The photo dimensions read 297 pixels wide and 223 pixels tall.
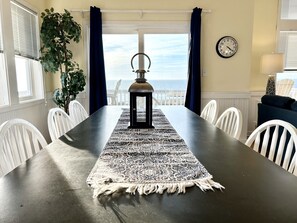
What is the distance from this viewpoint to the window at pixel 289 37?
15.8 feet

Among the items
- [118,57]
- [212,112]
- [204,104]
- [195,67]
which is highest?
[118,57]

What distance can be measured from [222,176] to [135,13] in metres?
3.72

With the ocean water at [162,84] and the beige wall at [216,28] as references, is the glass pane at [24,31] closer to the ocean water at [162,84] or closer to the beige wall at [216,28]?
the beige wall at [216,28]

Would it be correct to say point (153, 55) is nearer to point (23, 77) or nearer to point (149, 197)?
point (23, 77)

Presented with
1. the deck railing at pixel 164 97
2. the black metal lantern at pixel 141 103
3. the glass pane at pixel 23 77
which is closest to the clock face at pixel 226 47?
the deck railing at pixel 164 97

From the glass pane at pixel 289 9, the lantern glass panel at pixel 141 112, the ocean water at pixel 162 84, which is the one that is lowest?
the lantern glass panel at pixel 141 112

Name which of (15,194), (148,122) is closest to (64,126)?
(148,122)

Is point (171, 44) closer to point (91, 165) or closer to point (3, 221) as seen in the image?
point (91, 165)

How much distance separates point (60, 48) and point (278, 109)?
3.20 m

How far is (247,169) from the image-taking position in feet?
3.20

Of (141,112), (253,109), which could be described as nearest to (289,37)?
(253,109)

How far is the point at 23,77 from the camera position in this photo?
3553 millimetres

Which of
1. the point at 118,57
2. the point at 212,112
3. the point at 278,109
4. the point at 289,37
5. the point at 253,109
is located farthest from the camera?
the point at 289,37

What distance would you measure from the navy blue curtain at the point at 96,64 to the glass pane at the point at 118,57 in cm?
25
